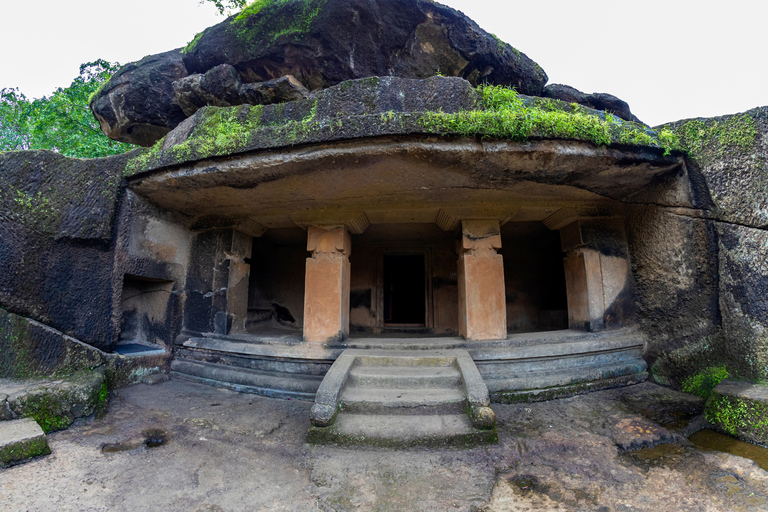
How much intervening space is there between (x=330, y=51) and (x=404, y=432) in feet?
15.1

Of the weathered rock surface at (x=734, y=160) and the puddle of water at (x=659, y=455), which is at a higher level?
the weathered rock surface at (x=734, y=160)

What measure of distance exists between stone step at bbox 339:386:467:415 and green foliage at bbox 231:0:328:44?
4490mm

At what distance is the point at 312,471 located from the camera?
86.0 inches

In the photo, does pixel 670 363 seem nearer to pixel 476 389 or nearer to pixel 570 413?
pixel 570 413

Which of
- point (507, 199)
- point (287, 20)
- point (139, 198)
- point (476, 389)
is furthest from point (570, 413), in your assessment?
point (287, 20)

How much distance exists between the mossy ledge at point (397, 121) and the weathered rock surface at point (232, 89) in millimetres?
1063

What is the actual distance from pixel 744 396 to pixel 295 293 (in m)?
6.15

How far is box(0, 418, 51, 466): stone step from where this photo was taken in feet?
6.98

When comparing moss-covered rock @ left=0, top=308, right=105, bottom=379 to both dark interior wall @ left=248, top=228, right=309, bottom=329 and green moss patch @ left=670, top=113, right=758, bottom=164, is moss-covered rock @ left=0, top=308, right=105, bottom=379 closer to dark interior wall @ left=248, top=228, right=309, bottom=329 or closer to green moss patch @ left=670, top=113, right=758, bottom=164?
dark interior wall @ left=248, top=228, right=309, bottom=329

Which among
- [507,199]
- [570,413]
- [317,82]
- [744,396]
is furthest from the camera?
[317,82]

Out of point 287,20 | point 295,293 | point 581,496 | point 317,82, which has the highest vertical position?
point 287,20

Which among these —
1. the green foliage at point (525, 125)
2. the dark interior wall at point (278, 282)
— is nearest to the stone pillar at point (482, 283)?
the green foliage at point (525, 125)

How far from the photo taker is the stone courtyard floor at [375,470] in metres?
1.87

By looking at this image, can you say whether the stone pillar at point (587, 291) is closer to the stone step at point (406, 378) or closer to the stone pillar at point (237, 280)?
the stone step at point (406, 378)
